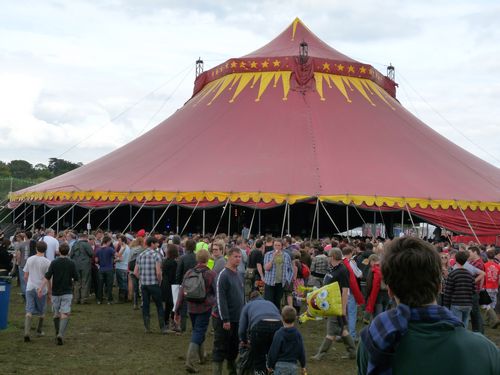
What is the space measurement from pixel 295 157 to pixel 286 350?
14433 millimetres

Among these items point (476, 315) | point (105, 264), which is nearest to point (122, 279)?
point (105, 264)

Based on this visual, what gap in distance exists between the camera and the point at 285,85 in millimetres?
22188

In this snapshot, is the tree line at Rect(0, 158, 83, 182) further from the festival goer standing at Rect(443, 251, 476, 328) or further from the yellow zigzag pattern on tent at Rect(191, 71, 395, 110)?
the festival goer standing at Rect(443, 251, 476, 328)

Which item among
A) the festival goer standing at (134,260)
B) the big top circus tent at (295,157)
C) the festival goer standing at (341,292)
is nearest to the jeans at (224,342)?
the festival goer standing at (341,292)

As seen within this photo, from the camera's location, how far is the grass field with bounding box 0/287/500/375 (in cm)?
691

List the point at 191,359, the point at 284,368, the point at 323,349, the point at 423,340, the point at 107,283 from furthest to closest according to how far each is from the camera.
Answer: the point at 107,283
the point at 323,349
the point at 191,359
the point at 284,368
the point at 423,340

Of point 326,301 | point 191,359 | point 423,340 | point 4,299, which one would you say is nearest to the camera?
point 423,340

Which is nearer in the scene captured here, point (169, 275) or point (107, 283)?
point (169, 275)

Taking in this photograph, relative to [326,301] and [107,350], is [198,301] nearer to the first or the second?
[326,301]

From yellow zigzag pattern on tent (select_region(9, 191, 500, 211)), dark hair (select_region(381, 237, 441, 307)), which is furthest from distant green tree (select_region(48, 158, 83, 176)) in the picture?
dark hair (select_region(381, 237, 441, 307))

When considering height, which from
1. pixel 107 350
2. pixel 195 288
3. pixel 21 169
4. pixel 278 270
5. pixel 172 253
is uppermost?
pixel 21 169

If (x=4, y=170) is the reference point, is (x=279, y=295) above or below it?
below

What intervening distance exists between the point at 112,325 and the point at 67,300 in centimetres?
170

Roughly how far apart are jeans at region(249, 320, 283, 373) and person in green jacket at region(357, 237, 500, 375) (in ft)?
10.9
